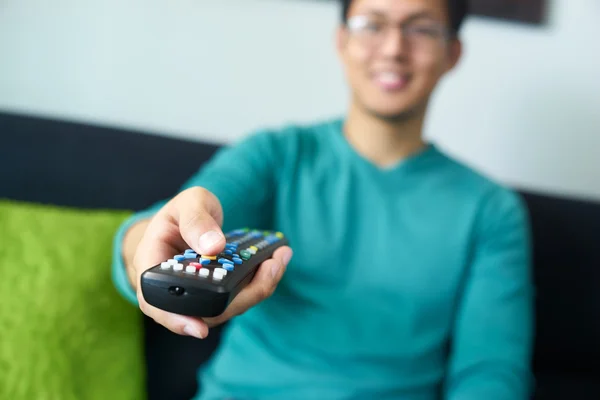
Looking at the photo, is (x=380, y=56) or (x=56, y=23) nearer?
(x=380, y=56)

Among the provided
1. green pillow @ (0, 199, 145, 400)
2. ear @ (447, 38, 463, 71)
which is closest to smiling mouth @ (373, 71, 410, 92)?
ear @ (447, 38, 463, 71)

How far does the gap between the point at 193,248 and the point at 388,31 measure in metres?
0.54

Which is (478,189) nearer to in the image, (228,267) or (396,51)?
(396,51)

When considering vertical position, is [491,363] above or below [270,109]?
below

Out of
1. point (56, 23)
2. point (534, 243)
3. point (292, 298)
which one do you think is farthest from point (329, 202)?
point (56, 23)

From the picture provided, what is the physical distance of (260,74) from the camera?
1.12 m

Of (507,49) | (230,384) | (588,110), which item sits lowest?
(230,384)

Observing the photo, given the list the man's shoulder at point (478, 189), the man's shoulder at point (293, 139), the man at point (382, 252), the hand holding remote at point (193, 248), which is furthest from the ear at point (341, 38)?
the hand holding remote at point (193, 248)

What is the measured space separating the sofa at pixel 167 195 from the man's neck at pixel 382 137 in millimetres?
273

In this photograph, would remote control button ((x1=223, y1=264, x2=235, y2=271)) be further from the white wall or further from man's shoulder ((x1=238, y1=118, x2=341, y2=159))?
the white wall

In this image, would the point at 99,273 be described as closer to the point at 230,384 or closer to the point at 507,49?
the point at 230,384

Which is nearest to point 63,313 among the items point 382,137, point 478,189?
point 382,137

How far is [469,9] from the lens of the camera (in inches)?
42.8

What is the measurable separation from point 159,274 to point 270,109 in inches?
30.2
